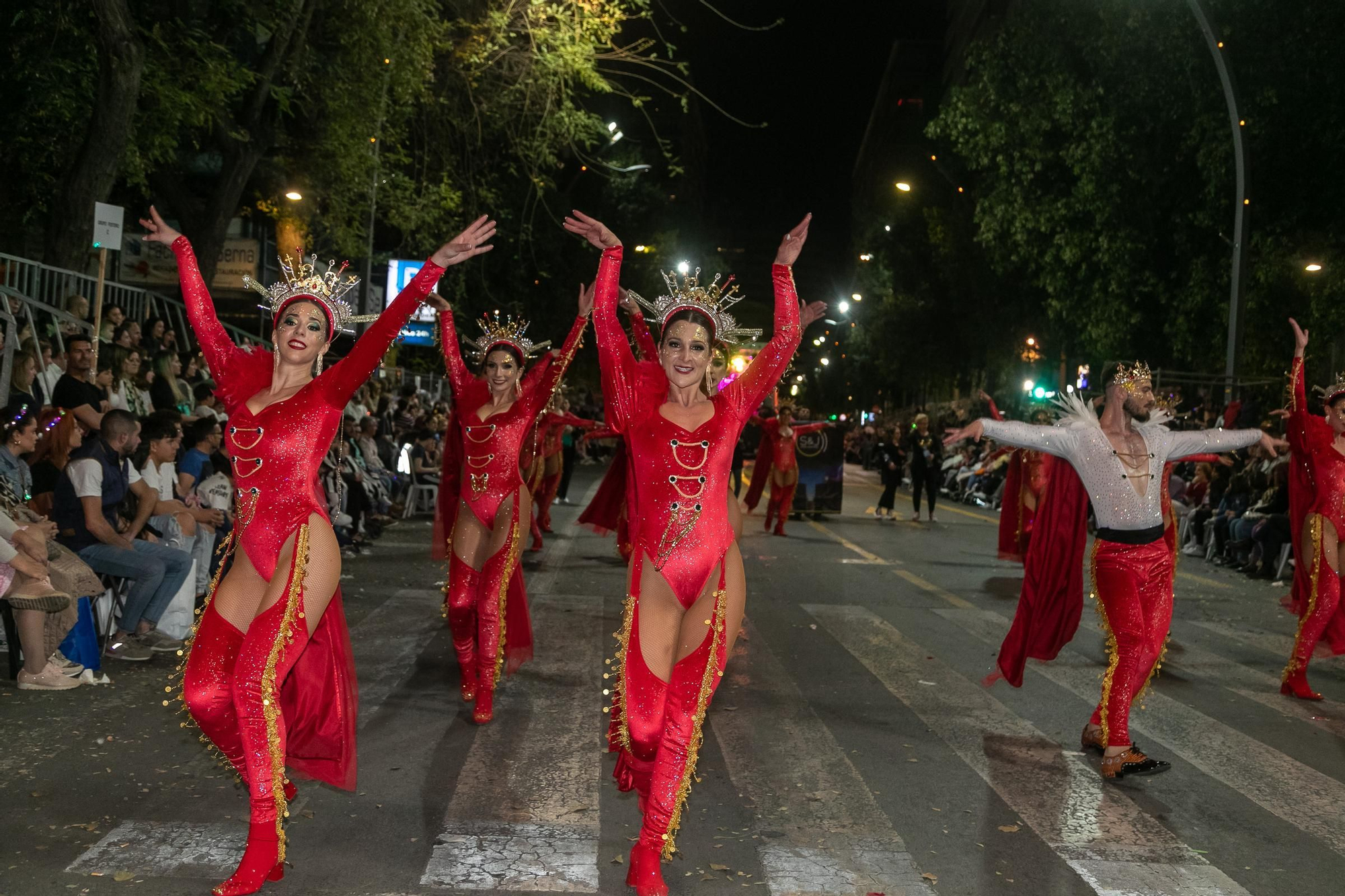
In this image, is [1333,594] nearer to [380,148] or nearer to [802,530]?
[802,530]

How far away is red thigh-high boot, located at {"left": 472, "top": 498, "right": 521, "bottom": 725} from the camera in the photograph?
7.12 metres

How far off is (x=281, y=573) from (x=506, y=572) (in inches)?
104

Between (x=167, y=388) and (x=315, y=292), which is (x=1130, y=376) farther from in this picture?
(x=167, y=388)

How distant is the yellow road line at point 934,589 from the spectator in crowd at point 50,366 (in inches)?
334

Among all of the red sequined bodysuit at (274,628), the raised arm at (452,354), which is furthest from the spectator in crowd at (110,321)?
the red sequined bodysuit at (274,628)

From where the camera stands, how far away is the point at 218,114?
1620cm

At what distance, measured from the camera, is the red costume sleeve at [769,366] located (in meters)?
5.09

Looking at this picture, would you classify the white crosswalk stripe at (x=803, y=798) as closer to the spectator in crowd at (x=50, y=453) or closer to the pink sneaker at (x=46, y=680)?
the pink sneaker at (x=46, y=680)

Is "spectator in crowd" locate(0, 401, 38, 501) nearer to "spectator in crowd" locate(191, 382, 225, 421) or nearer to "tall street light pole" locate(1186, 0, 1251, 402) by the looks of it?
"spectator in crowd" locate(191, 382, 225, 421)

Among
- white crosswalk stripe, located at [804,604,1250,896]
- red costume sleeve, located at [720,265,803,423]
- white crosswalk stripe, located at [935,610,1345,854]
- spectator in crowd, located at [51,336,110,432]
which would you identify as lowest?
white crosswalk stripe, located at [804,604,1250,896]

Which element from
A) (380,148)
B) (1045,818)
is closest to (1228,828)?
(1045,818)

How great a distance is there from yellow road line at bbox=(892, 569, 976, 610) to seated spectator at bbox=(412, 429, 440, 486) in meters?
8.16

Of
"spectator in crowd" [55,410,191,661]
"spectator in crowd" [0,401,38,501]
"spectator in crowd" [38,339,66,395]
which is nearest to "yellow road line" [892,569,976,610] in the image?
"spectator in crowd" [55,410,191,661]

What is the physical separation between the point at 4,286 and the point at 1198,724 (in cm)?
1098
